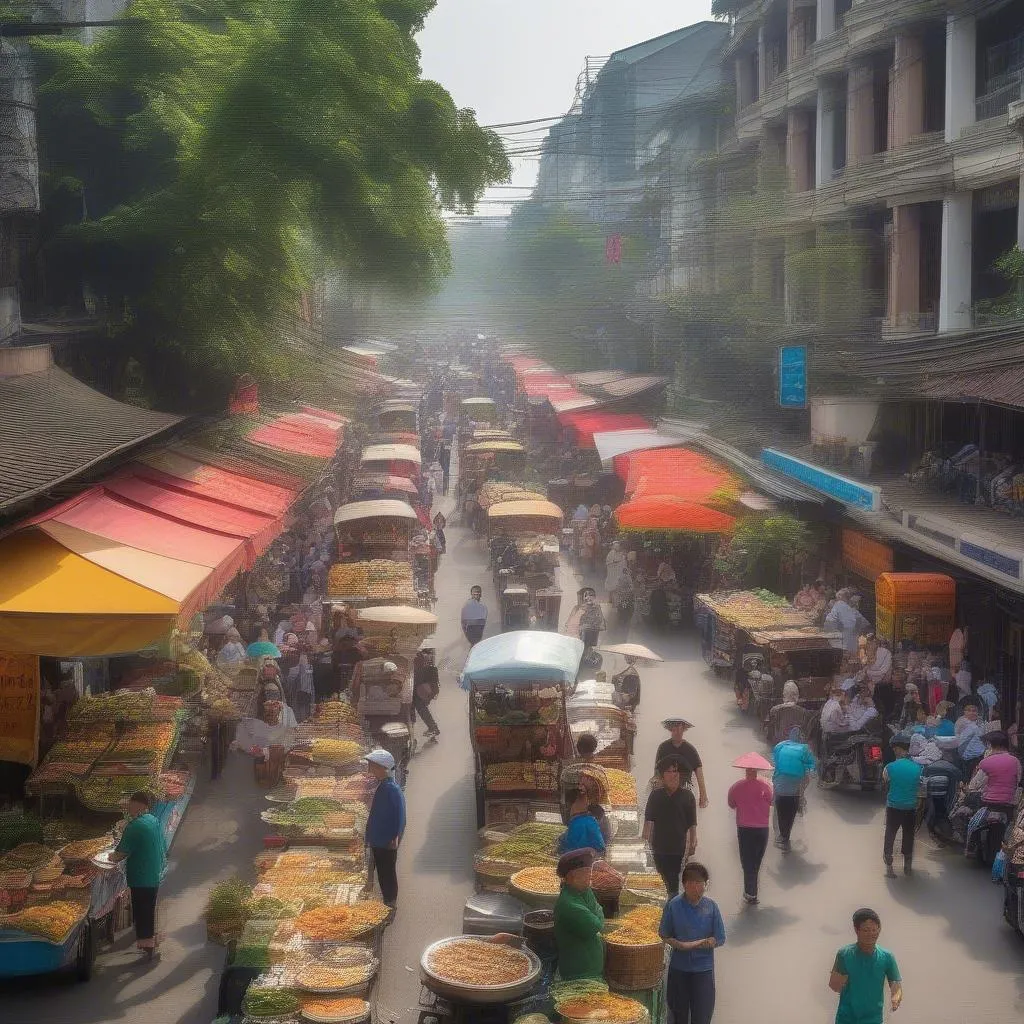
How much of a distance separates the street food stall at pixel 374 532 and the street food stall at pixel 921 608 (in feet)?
34.9

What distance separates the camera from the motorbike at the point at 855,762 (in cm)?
1596

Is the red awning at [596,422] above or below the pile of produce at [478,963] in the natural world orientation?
above

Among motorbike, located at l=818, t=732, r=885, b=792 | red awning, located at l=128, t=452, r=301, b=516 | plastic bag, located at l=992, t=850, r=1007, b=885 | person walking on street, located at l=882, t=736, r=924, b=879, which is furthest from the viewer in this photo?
red awning, located at l=128, t=452, r=301, b=516

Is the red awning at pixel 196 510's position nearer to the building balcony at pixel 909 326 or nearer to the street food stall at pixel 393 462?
the building balcony at pixel 909 326

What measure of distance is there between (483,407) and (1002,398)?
38204 mm

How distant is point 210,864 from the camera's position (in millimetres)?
13859

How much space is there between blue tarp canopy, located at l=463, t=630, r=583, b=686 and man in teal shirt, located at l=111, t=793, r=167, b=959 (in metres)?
4.49

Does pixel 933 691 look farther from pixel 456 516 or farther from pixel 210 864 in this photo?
pixel 456 516

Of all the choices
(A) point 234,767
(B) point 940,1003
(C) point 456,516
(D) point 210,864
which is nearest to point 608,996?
(B) point 940,1003

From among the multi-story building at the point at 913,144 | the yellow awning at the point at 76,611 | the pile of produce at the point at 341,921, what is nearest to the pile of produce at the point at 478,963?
the pile of produce at the point at 341,921

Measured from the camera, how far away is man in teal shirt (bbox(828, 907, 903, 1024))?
27.8 feet

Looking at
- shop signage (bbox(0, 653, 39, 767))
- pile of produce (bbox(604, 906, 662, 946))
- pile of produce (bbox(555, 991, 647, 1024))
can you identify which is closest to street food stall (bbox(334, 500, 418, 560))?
shop signage (bbox(0, 653, 39, 767))

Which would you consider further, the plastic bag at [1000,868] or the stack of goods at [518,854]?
the plastic bag at [1000,868]

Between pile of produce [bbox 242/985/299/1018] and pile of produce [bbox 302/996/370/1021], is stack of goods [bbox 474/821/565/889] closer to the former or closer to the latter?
pile of produce [bbox 302/996/370/1021]
